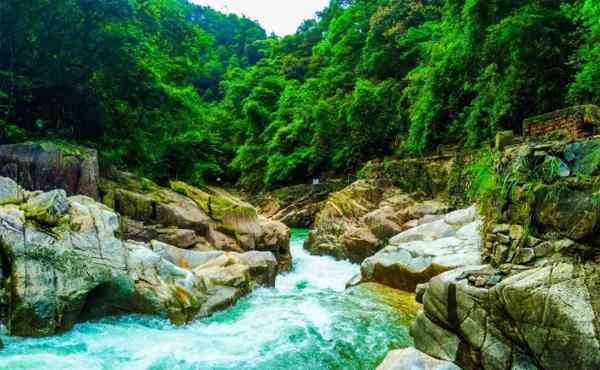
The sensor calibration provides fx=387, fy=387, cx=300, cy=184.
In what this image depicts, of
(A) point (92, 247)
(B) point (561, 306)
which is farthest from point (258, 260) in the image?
(B) point (561, 306)

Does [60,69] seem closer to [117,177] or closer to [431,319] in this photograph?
[117,177]

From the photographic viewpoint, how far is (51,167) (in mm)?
8625

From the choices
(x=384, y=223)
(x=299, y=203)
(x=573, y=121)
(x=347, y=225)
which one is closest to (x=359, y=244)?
(x=384, y=223)

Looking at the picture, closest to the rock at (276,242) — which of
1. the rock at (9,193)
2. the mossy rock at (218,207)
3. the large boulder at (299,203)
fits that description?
the mossy rock at (218,207)

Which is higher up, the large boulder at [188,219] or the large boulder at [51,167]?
the large boulder at [51,167]

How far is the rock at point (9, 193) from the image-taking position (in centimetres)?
627

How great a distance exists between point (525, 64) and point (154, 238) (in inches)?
461

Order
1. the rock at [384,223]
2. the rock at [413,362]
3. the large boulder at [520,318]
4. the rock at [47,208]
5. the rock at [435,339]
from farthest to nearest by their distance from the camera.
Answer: the rock at [384,223], the rock at [47,208], the rock at [435,339], the rock at [413,362], the large boulder at [520,318]

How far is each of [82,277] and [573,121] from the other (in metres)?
7.37

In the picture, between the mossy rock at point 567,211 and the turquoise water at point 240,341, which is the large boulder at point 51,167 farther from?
the mossy rock at point 567,211

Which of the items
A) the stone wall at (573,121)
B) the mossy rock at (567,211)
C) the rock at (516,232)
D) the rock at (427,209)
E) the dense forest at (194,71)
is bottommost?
the rock at (427,209)

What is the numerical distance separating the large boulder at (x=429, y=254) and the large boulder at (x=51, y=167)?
269 inches

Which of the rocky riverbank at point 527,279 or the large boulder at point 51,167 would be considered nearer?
the rocky riverbank at point 527,279

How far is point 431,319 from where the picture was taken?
4.32m
